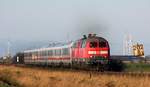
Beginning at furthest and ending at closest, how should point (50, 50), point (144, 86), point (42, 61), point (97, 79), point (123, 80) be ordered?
point (42, 61)
point (50, 50)
point (97, 79)
point (123, 80)
point (144, 86)

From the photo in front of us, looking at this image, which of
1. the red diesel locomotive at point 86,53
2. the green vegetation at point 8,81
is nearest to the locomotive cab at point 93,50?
the red diesel locomotive at point 86,53

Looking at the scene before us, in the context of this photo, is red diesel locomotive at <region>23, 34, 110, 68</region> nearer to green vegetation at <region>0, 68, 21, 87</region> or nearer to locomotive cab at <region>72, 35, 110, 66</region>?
locomotive cab at <region>72, 35, 110, 66</region>

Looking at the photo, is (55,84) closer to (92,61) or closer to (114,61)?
(92,61)

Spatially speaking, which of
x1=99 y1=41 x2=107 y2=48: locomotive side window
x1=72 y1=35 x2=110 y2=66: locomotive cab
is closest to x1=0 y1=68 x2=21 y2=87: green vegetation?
x1=72 y1=35 x2=110 y2=66: locomotive cab

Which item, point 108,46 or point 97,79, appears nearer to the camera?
point 97,79

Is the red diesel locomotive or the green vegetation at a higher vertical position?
the red diesel locomotive

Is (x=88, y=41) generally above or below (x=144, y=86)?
above

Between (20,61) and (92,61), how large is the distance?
6962 cm

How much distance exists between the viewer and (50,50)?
63406 mm

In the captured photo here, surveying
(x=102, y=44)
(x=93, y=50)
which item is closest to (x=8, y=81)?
(x=93, y=50)


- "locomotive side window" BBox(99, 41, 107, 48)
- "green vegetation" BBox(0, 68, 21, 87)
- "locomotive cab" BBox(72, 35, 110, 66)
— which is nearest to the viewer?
"green vegetation" BBox(0, 68, 21, 87)

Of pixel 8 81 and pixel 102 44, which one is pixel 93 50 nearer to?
pixel 102 44

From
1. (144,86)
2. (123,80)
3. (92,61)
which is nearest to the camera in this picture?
(144,86)

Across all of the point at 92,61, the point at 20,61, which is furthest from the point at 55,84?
the point at 20,61
